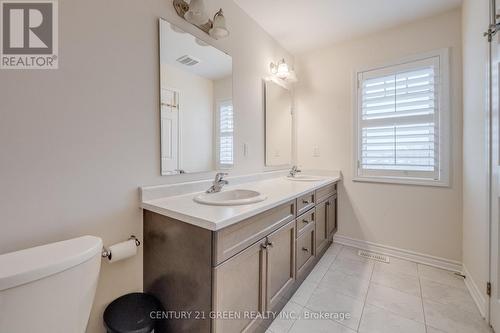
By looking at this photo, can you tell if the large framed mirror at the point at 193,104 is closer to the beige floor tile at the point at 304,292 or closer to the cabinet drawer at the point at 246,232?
the cabinet drawer at the point at 246,232

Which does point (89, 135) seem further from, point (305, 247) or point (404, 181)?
point (404, 181)

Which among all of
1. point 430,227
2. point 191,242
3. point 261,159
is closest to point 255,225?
point 191,242

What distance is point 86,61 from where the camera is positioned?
1.03 meters

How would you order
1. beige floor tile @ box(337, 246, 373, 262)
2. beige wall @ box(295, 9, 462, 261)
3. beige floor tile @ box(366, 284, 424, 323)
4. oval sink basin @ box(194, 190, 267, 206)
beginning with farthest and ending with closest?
beige floor tile @ box(337, 246, 373, 262)
beige wall @ box(295, 9, 462, 261)
beige floor tile @ box(366, 284, 424, 323)
oval sink basin @ box(194, 190, 267, 206)

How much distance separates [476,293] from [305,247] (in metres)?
1.25

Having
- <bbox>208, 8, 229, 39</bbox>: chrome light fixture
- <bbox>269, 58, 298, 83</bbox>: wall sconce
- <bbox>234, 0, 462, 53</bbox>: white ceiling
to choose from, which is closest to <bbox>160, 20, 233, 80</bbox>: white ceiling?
<bbox>208, 8, 229, 39</bbox>: chrome light fixture

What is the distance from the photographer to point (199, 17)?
1.41 meters

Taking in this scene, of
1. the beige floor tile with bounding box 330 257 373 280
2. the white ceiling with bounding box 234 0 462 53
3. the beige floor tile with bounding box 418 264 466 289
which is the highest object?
the white ceiling with bounding box 234 0 462 53

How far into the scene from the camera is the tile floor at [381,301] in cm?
137

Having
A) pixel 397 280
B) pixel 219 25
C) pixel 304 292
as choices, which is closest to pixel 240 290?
pixel 304 292

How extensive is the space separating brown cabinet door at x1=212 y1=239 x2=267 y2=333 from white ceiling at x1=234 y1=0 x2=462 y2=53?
6.57 feet

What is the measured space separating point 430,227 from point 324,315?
1.48 meters

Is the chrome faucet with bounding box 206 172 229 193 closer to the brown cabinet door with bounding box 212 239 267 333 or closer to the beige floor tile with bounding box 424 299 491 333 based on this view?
the brown cabinet door with bounding box 212 239 267 333

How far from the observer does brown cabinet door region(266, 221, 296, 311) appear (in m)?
1.30
